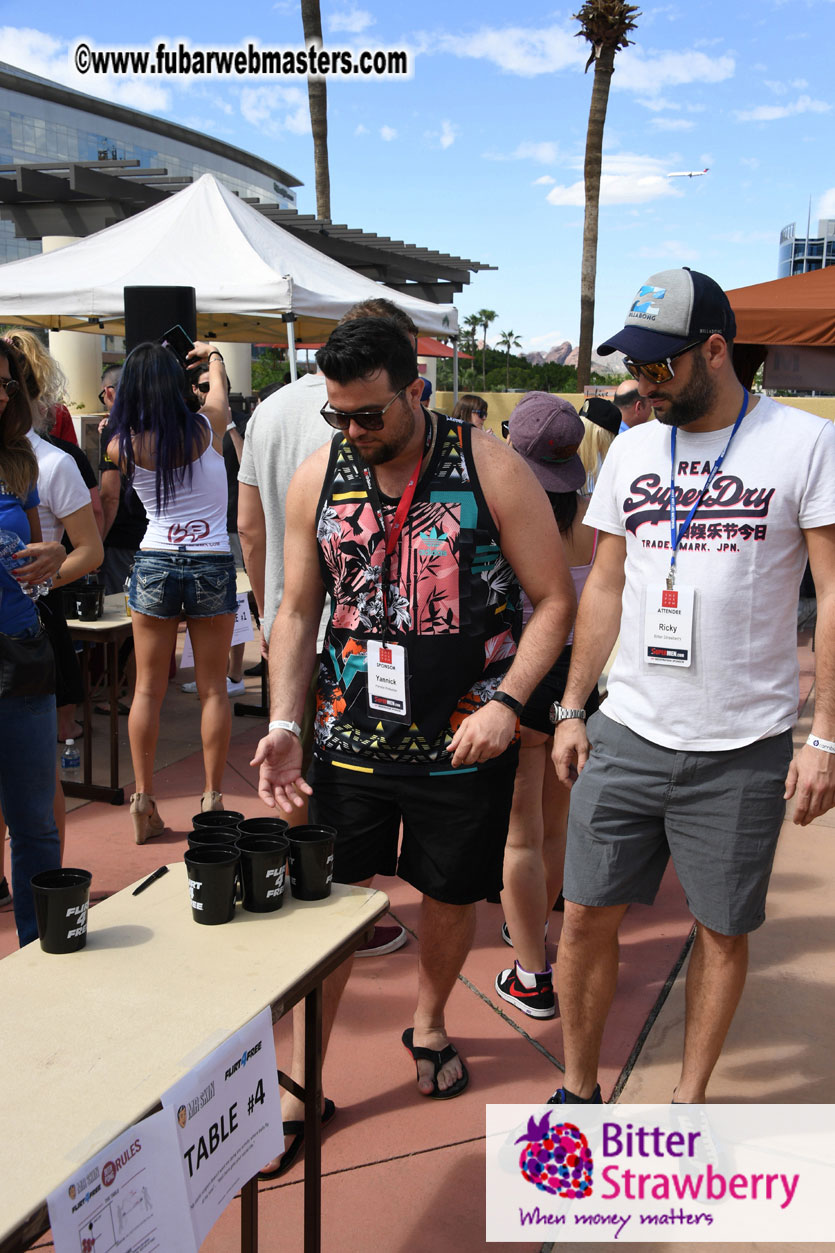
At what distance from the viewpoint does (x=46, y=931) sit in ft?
5.75

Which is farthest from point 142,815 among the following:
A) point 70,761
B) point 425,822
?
point 425,822

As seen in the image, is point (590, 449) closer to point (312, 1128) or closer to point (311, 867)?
point (311, 867)

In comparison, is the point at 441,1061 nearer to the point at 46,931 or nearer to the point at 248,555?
the point at 46,931

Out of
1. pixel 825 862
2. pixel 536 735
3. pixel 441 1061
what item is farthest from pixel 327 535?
pixel 825 862

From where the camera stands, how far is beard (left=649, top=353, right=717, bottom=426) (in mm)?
2191

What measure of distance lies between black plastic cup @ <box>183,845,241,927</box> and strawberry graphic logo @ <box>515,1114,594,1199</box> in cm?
107

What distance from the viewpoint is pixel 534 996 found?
10.1 feet

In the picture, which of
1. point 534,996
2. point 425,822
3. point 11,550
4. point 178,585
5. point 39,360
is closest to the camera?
point 425,822

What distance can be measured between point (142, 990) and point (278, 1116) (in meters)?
0.31

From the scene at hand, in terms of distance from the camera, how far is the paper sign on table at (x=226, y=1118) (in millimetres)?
1386

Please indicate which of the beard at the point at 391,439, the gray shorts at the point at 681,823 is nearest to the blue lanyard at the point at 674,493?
the gray shorts at the point at 681,823

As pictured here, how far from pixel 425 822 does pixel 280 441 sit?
1.34m

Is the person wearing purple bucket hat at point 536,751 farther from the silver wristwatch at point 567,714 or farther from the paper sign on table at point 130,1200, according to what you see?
the paper sign on table at point 130,1200

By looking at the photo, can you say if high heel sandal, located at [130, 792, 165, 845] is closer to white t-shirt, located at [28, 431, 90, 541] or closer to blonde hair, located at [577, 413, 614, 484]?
white t-shirt, located at [28, 431, 90, 541]
